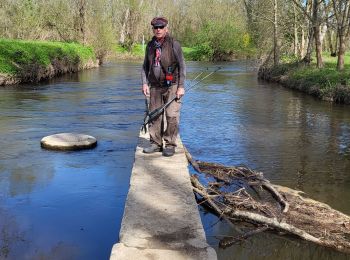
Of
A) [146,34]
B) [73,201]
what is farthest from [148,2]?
[73,201]

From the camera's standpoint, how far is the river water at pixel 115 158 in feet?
17.3

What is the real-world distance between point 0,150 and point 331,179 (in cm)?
625

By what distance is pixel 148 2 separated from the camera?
6394 cm

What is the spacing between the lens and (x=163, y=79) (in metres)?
6.73

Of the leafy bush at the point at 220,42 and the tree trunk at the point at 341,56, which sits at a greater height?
the leafy bush at the point at 220,42

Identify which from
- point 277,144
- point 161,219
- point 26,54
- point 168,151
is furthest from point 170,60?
point 26,54

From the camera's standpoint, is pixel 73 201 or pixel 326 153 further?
pixel 326 153

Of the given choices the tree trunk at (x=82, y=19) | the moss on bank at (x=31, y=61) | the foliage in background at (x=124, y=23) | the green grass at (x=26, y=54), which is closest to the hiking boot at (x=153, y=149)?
the moss on bank at (x=31, y=61)

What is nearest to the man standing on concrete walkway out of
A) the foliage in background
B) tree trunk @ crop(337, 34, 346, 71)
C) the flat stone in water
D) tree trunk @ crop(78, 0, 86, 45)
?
the flat stone in water

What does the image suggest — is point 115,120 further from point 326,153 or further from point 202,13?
point 202,13

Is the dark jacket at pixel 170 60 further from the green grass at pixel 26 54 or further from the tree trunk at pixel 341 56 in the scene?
the green grass at pixel 26 54

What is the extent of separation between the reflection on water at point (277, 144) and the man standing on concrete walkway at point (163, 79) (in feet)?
4.54

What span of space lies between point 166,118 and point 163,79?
56cm

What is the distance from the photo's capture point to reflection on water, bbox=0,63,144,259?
5.20 metres
